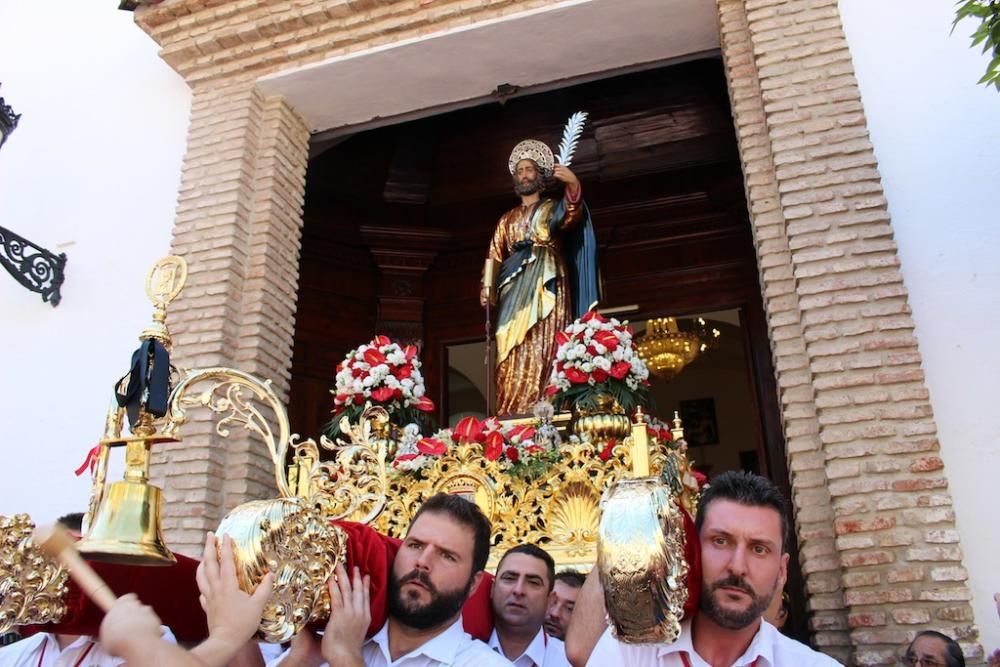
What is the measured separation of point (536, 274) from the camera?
573 cm

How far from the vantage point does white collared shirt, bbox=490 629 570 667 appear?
9.98 feet

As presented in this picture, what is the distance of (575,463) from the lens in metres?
4.25

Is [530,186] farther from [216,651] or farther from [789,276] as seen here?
[216,651]

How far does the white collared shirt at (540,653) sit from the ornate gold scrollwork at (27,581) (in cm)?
157

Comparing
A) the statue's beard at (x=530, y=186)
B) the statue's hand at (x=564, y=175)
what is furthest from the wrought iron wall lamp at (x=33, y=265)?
the statue's hand at (x=564, y=175)

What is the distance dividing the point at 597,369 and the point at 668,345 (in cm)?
390

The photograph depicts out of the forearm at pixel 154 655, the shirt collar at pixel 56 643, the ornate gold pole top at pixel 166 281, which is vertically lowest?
the forearm at pixel 154 655

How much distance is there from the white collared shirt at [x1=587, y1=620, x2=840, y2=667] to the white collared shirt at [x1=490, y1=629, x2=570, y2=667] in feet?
3.95

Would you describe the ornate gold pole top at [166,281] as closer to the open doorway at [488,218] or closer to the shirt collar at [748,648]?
the shirt collar at [748,648]

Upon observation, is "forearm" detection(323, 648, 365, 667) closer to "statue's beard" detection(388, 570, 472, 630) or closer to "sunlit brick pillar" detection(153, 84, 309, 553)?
"statue's beard" detection(388, 570, 472, 630)

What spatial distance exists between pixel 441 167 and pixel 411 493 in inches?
198

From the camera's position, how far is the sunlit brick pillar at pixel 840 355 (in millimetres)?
3639

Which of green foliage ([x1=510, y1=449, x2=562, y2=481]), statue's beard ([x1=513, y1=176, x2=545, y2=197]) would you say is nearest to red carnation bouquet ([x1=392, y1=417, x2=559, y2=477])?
green foliage ([x1=510, y1=449, x2=562, y2=481])

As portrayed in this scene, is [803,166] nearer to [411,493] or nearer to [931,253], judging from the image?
[931,253]
